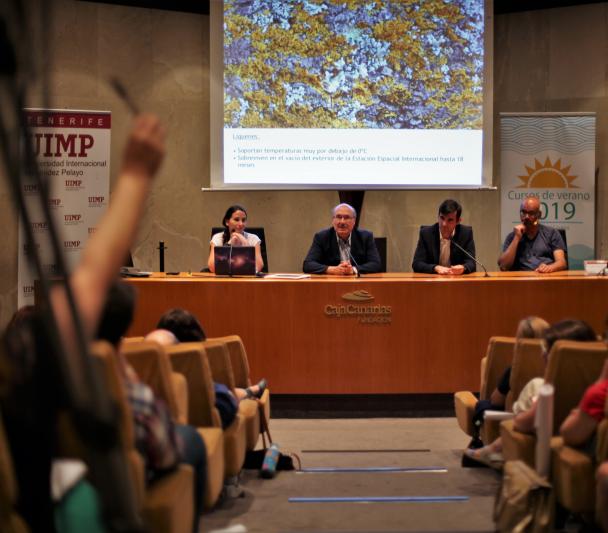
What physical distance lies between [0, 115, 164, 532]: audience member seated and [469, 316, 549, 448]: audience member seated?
207cm

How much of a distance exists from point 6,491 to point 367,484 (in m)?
2.05

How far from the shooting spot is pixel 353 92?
7711 mm

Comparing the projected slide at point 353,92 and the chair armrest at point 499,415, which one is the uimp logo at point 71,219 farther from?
the chair armrest at point 499,415

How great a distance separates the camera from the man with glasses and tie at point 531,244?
6.04 m

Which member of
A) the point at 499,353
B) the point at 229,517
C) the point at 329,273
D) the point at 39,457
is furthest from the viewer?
the point at 329,273

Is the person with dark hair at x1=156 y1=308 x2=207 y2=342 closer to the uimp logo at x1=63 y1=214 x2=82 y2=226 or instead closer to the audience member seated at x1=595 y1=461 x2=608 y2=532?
the audience member seated at x1=595 y1=461 x2=608 y2=532

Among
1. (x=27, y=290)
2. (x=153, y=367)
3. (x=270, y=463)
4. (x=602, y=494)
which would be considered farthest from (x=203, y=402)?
(x=27, y=290)

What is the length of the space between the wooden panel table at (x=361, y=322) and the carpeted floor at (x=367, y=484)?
30cm

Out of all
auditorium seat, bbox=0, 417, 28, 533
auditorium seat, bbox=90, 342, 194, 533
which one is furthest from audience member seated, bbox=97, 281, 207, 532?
auditorium seat, bbox=0, 417, 28, 533

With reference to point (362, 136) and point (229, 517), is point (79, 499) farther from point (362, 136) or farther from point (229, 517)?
point (362, 136)

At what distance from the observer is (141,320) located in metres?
5.31

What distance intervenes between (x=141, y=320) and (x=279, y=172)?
8.96 feet

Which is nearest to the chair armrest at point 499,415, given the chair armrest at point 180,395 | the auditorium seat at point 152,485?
the chair armrest at point 180,395

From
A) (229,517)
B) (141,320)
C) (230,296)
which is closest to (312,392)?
(230,296)
